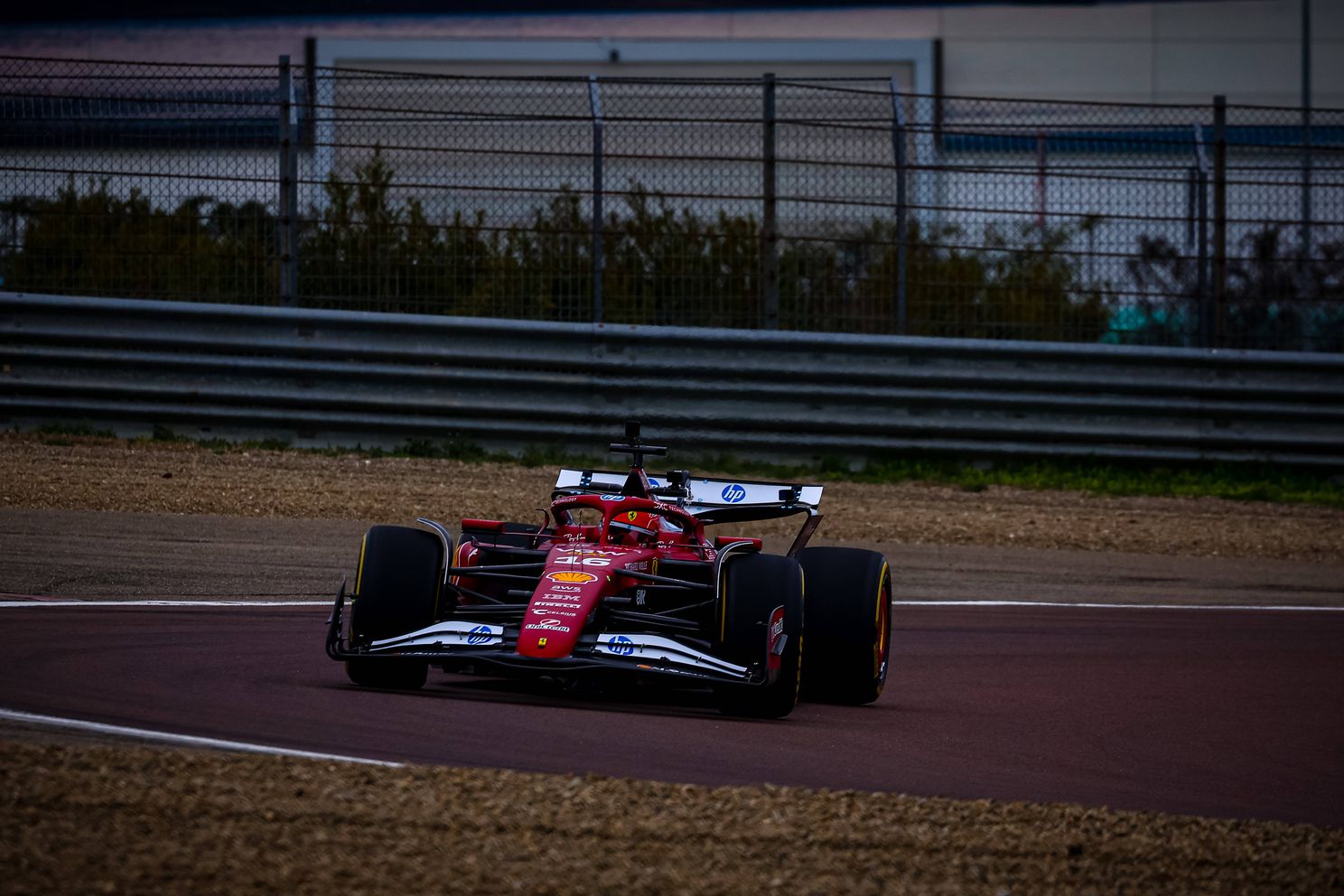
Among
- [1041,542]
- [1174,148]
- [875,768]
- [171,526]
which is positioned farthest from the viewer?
[1174,148]

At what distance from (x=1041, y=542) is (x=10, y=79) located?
9.27 metres

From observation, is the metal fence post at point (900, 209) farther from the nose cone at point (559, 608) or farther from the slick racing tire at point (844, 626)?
the nose cone at point (559, 608)

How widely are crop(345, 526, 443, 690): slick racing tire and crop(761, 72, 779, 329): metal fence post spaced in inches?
317

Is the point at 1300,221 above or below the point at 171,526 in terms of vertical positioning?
above

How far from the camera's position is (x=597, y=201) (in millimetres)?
15188

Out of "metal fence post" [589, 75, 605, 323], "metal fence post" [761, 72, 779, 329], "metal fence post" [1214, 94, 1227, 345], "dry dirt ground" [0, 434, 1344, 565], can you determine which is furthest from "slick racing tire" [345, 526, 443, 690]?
"metal fence post" [1214, 94, 1227, 345]

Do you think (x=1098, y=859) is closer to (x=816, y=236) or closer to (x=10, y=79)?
(x=816, y=236)

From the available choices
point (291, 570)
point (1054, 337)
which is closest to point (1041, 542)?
point (1054, 337)

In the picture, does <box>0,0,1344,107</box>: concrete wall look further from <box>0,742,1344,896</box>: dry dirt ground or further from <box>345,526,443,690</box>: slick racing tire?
<box>0,742,1344,896</box>: dry dirt ground

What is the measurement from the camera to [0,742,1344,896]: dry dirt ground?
4.49 metres

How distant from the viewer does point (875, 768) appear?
20.9 feet

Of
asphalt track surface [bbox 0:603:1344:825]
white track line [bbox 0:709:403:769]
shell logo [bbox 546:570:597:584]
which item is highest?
shell logo [bbox 546:570:597:584]

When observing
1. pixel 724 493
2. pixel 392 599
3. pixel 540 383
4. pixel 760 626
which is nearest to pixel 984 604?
pixel 724 493

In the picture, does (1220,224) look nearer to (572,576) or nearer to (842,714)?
(842,714)
